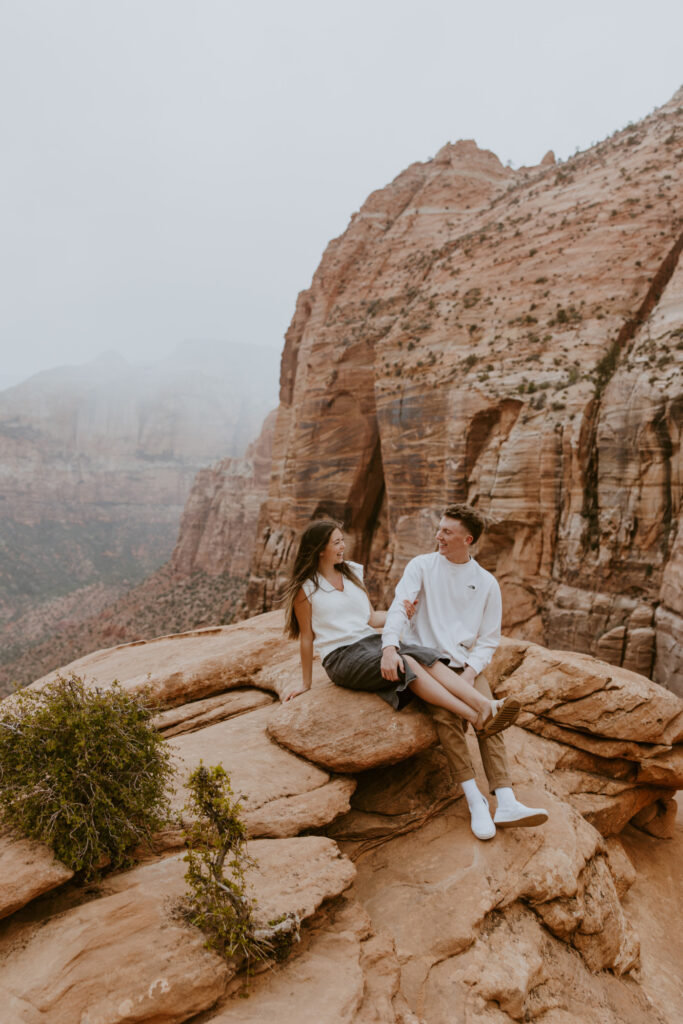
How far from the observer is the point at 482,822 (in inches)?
189

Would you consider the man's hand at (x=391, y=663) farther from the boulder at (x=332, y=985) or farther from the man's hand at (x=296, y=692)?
the boulder at (x=332, y=985)

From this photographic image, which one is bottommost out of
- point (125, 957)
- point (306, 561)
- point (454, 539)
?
point (125, 957)

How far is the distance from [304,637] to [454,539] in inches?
70.5

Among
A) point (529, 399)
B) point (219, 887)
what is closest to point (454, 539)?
point (219, 887)

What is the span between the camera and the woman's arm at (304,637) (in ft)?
17.8

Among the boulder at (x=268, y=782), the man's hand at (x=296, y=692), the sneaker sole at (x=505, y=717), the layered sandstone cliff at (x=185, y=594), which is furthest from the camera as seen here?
the layered sandstone cliff at (x=185, y=594)

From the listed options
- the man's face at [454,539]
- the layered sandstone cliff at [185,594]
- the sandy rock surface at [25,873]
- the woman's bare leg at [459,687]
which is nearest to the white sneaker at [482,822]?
the woman's bare leg at [459,687]

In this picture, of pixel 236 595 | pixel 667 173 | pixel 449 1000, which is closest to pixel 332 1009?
pixel 449 1000

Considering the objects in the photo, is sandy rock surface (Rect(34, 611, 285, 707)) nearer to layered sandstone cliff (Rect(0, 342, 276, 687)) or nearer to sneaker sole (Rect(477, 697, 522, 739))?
sneaker sole (Rect(477, 697, 522, 739))

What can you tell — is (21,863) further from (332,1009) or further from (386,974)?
(386,974)

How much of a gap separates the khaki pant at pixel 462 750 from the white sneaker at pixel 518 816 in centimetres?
19

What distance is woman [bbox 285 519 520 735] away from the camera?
4.77 meters

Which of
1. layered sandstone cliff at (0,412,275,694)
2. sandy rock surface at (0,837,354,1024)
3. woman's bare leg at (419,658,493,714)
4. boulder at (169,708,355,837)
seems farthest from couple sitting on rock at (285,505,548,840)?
layered sandstone cliff at (0,412,275,694)

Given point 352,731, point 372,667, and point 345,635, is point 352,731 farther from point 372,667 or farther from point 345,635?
point 345,635
